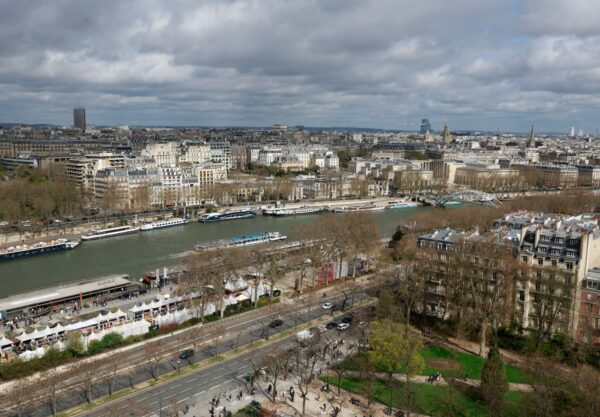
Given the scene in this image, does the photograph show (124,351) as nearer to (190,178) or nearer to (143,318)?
(143,318)

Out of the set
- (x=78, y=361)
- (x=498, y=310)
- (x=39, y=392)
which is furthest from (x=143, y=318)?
(x=498, y=310)

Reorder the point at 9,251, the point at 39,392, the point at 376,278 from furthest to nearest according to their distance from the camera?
the point at 9,251
the point at 376,278
the point at 39,392

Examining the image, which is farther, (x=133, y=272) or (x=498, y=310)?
(x=133, y=272)

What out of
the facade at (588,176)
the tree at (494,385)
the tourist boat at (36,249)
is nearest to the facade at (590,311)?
the tree at (494,385)

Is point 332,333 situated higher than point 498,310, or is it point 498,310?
point 498,310

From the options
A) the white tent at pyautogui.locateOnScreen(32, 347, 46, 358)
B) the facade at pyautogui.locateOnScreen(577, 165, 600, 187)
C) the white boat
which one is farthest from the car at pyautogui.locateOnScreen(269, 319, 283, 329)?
the facade at pyautogui.locateOnScreen(577, 165, 600, 187)

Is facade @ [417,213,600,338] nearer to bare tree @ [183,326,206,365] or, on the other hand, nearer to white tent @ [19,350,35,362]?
bare tree @ [183,326,206,365]
